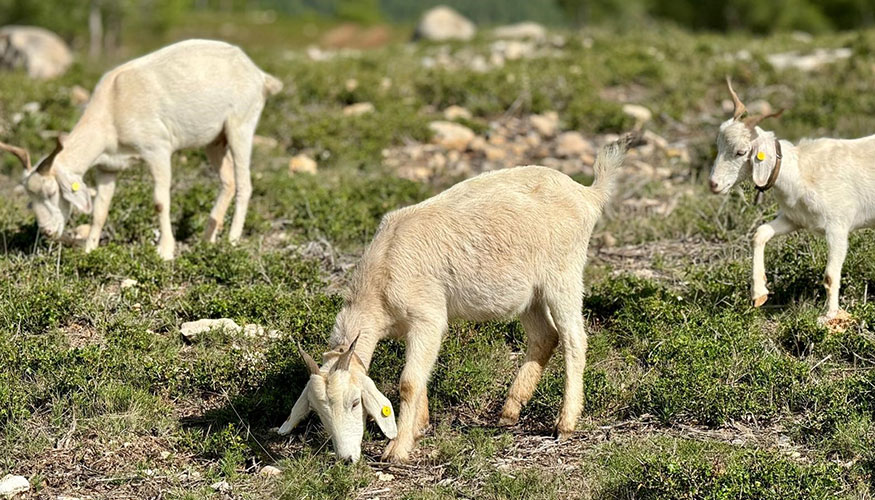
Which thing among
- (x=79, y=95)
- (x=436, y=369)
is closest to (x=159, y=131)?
(x=436, y=369)

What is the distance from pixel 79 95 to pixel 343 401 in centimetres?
1174

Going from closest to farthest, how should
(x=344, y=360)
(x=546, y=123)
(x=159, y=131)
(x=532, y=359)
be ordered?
(x=344, y=360) → (x=532, y=359) → (x=159, y=131) → (x=546, y=123)

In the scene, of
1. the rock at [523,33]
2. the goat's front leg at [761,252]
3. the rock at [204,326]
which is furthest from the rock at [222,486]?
the rock at [523,33]

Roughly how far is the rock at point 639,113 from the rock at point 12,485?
1026 centimetres

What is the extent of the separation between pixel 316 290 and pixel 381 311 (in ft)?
8.36

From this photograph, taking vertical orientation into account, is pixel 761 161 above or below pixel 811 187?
above

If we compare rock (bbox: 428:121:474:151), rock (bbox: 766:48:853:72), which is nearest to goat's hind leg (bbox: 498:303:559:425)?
rock (bbox: 428:121:474:151)

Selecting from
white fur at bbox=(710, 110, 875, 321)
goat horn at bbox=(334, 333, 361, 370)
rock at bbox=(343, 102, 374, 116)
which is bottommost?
rock at bbox=(343, 102, 374, 116)

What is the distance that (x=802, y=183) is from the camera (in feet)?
26.0

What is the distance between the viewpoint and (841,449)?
6605 millimetres

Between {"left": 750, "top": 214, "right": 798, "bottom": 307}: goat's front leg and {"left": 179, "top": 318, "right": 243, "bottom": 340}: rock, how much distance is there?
13.0 ft

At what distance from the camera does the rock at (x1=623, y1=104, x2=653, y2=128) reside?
14812 mm

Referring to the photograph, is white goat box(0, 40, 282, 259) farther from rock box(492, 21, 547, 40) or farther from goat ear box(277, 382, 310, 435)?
rock box(492, 21, 547, 40)

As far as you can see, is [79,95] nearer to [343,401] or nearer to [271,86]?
[271,86]
